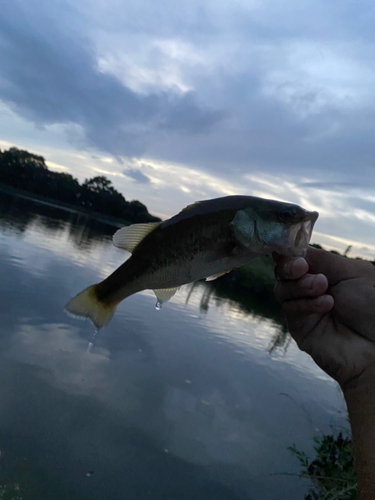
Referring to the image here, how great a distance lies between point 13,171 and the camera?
326ft

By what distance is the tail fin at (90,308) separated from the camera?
260 centimetres

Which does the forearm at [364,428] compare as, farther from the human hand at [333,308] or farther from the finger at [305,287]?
the finger at [305,287]

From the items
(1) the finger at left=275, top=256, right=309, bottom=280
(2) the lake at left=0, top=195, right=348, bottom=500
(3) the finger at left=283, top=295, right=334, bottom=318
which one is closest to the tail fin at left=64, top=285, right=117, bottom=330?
(1) the finger at left=275, top=256, right=309, bottom=280

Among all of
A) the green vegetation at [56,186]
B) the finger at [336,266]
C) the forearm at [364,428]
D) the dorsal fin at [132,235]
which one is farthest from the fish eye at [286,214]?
the green vegetation at [56,186]

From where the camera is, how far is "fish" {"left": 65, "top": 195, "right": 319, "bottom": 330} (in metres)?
2.39

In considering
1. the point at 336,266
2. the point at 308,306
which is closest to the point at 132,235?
the point at 308,306

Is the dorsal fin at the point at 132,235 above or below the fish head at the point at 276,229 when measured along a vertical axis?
below

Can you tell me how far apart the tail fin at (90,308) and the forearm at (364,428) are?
6.77ft

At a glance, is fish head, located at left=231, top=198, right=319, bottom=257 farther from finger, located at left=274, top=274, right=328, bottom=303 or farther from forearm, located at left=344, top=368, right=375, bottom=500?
forearm, located at left=344, top=368, right=375, bottom=500

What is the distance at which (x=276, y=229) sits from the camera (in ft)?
7.87

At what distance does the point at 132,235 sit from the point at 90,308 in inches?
25.9

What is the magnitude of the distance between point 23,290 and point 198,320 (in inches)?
319

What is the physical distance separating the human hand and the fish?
1.22 feet

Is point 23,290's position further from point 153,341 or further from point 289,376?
point 289,376
